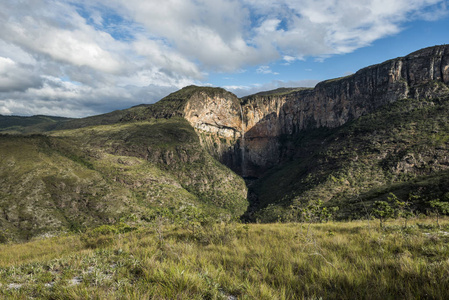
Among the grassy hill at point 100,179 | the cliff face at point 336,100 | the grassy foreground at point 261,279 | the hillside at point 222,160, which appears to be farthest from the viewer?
the cliff face at point 336,100

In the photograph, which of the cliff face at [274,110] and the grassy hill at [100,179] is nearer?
the grassy hill at [100,179]

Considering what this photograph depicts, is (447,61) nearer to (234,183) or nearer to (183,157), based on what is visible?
(234,183)

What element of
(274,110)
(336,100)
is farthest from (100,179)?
(274,110)

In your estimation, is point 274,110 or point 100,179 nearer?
point 100,179

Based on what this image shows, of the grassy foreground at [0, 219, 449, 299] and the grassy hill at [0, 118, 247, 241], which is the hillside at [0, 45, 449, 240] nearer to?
the grassy hill at [0, 118, 247, 241]

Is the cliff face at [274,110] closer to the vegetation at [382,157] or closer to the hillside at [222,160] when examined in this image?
the hillside at [222,160]

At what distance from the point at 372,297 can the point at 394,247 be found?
313 centimetres

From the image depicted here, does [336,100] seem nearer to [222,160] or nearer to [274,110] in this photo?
[274,110]

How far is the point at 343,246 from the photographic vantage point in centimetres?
522

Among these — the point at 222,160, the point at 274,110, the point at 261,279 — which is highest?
the point at 274,110

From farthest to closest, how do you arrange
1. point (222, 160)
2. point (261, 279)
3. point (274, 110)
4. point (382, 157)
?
point (274, 110)
point (222, 160)
point (382, 157)
point (261, 279)

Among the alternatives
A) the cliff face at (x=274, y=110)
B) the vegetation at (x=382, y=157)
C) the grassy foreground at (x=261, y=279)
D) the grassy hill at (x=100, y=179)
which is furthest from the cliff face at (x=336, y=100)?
the grassy foreground at (x=261, y=279)

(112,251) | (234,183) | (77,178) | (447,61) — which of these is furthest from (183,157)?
(447,61)

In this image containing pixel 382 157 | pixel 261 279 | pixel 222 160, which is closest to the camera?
pixel 261 279
